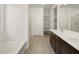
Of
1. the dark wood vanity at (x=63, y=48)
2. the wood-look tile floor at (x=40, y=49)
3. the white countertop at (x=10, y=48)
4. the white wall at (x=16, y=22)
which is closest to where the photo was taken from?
the dark wood vanity at (x=63, y=48)

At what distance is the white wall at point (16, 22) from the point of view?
5.19m

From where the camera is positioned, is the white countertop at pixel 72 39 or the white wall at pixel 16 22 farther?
the white wall at pixel 16 22

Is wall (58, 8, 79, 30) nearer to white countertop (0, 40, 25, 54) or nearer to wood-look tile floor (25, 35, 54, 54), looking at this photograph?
wood-look tile floor (25, 35, 54, 54)

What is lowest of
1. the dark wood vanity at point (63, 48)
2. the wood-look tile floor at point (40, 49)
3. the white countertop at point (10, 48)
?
the wood-look tile floor at point (40, 49)

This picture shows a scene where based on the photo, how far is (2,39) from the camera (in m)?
5.06

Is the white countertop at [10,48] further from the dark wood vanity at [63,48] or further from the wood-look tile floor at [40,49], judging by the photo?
the dark wood vanity at [63,48]

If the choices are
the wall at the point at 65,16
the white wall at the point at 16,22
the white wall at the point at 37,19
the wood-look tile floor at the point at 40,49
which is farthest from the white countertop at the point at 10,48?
the white wall at the point at 37,19

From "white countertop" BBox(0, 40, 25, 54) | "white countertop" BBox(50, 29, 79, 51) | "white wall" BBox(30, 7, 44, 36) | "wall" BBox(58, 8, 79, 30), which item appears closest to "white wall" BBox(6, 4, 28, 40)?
"white countertop" BBox(0, 40, 25, 54)

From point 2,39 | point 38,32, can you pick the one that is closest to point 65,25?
point 38,32

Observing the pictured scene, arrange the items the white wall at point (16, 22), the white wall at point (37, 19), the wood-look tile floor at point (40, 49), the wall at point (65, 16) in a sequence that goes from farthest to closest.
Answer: the white wall at point (37, 19) → the wall at point (65, 16) → the white wall at point (16, 22) → the wood-look tile floor at point (40, 49)

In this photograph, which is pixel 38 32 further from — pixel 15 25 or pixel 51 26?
pixel 15 25

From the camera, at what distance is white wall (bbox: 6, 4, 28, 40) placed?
5.19 metres

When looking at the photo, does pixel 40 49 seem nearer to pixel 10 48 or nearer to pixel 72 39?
pixel 10 48
